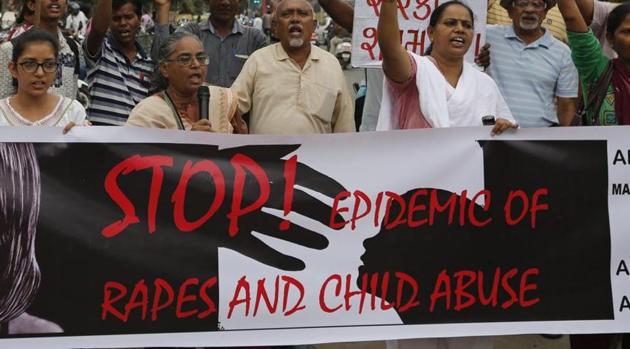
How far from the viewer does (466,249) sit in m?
4.04

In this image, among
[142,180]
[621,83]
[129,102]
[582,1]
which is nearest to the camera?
[142,180]

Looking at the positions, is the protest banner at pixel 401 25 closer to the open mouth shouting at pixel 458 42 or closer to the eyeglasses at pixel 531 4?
the eyeglasses at pixel 531 4

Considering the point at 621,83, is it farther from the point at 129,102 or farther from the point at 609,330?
the point at 129,102

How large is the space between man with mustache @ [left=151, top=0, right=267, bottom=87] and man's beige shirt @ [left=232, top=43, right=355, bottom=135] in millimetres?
816

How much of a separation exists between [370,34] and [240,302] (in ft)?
5.94

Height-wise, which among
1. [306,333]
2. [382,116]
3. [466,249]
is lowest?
[306,333]

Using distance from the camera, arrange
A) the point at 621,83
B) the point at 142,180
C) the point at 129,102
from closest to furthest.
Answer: the point at 142,180, the point at 621,83, the point at 129,102

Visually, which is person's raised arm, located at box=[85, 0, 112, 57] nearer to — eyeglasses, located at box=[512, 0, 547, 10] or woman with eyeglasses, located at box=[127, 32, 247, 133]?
woman with eyeglasses, located at box=[127, 32, 247, 133]

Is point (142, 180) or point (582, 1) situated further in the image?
point (582, 1)

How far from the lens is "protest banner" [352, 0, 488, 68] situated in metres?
5.10

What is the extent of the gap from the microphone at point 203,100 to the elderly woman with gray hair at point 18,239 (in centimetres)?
70

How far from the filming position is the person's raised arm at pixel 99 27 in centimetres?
520

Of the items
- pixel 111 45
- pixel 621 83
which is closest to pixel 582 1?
pixel 621 83

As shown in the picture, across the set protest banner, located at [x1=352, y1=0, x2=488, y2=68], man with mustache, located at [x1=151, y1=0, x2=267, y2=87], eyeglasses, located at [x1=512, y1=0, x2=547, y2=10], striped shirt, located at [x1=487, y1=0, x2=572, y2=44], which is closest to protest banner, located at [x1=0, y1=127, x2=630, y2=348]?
protest banner, located at [x1=352, y1=0, x2=488, y2=68]
